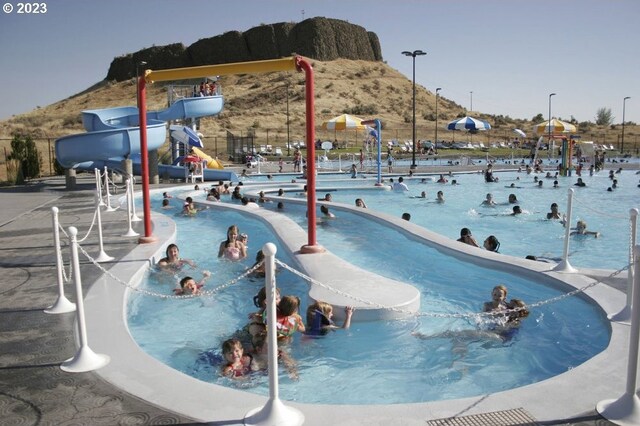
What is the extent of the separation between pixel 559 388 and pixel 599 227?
42.1 feet

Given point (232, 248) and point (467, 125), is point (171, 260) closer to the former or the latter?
point (232, 248)

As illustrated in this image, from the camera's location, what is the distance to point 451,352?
19.7ft

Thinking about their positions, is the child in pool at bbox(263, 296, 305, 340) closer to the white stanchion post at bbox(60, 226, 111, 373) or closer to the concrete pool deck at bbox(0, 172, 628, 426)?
the concrete pool deck at bbox(0, 172, 628, 426)

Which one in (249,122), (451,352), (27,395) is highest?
(249,122)

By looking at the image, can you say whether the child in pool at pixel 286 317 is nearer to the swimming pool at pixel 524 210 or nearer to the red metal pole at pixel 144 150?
the swimming pool at pixel 524 210

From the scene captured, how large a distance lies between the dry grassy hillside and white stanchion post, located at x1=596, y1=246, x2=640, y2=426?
54516 mm

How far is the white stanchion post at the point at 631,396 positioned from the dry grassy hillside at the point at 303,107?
54.5 metres

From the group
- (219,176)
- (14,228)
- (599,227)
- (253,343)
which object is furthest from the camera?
(219,176)

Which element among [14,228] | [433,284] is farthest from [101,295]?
[14,228]

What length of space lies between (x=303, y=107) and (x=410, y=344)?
8161 centimetres

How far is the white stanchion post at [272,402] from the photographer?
346cm

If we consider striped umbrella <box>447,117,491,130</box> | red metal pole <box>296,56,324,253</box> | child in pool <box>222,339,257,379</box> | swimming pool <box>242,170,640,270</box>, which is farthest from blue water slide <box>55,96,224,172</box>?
child in pool <box>222,339,257,379</box>

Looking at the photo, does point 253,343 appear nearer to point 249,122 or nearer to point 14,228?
point 14,228

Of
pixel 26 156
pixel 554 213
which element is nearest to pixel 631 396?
pixel 554 213
